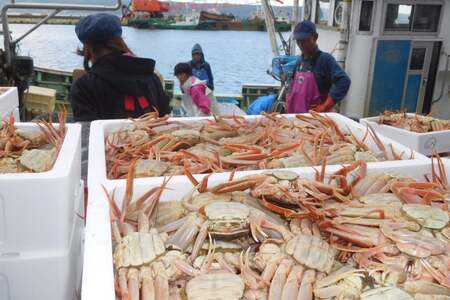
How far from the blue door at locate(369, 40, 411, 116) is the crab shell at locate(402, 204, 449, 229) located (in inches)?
204

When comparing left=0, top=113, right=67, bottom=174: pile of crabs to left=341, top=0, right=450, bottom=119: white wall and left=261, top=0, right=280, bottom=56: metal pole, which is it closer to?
left=341, top=0, right=450, bottom=119: white wall

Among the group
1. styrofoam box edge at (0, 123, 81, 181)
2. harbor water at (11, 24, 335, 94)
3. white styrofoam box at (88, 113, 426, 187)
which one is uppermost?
styrofoam box edge at (0, 123, 81, 181)

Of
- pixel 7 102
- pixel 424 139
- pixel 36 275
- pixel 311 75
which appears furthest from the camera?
pixel 311 75

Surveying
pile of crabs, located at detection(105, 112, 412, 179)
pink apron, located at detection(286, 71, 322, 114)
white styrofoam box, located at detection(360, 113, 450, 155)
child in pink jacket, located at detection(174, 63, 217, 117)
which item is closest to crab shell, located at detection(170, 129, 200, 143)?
pile of crabs, located at detection(105, 112, 412, 179)

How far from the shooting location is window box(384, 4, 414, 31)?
6047 millimetres

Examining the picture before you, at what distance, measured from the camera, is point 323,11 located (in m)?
7.05

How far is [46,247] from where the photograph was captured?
4.47 feet

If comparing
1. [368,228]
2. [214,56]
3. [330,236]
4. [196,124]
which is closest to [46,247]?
[330,236]

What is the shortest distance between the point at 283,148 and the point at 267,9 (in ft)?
18.2

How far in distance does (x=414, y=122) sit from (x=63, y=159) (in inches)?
112

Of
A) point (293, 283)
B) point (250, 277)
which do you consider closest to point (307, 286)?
point (293, 283)

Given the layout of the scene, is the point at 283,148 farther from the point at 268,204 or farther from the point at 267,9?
the point at 267,9

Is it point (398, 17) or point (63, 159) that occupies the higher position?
point (398, 17)

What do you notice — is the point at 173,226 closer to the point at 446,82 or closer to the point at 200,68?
the point at 200,68
